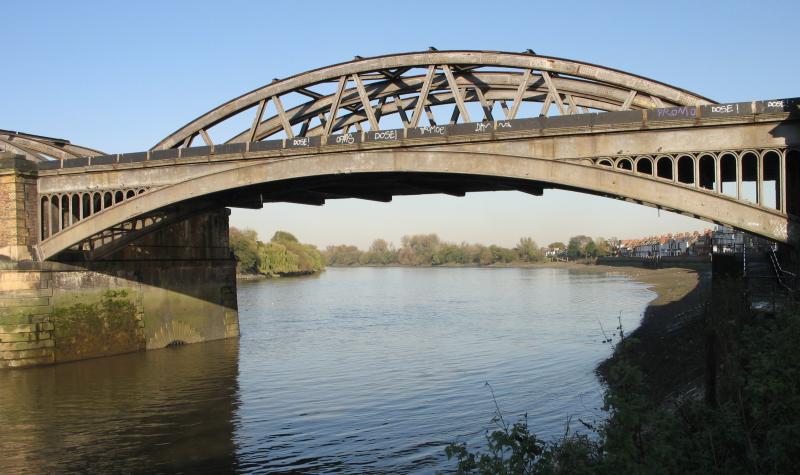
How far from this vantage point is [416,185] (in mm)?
30344

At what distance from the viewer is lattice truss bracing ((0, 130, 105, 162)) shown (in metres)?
32.6

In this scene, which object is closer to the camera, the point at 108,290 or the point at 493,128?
the point at 493,128

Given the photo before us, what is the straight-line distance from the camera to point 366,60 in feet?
→ 83.4

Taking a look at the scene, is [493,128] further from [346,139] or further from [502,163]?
[346,139]

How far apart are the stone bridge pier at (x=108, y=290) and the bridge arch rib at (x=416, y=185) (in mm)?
1228

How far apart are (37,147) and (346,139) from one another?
60.3 ft

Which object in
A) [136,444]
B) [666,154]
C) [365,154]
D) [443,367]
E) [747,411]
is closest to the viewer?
[747,411]

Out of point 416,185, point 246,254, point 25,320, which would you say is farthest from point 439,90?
point 246,254

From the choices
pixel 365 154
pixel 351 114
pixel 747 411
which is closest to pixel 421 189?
pixel 351 114

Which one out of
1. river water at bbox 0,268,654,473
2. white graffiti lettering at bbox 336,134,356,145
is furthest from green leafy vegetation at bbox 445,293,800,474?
white graffiti lettering at bbox 336,134,356,145

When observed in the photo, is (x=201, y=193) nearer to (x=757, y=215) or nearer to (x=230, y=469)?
(x=230, y=469)

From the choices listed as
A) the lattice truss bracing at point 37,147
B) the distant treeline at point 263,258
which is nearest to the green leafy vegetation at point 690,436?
the lattice truss bracing at point 37,147

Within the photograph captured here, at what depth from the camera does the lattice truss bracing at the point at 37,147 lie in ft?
107

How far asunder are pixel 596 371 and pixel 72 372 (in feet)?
64.5
